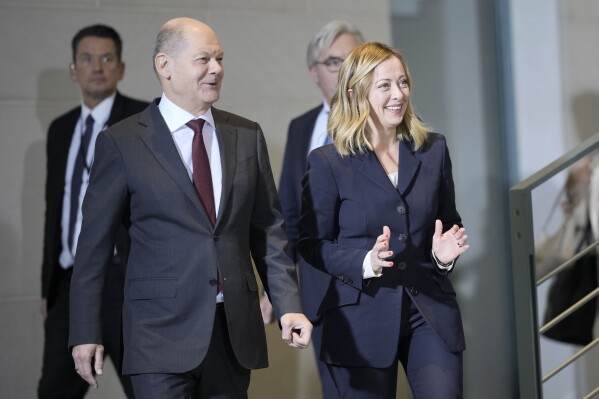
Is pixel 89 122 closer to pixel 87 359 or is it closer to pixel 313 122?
pixel 313 122

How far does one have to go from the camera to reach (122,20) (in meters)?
5.27

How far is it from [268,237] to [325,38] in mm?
2301

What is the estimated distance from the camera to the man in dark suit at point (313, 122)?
481cm

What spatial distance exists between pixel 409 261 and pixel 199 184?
746 mm

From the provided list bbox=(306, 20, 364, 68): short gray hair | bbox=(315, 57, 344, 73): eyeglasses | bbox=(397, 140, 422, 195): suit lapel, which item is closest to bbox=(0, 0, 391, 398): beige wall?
bbox=(306, 20, 364, 68): short gray hair

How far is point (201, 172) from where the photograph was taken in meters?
3.16

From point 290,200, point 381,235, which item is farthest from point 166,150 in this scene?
point 290,200

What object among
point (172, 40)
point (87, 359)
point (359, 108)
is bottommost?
point (87, 359)

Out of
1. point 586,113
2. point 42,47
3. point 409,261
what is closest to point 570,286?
point 586,113

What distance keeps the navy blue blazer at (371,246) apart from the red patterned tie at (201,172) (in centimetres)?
43

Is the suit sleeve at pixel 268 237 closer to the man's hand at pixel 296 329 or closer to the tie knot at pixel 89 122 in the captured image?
the man's hand at pixel 296 329

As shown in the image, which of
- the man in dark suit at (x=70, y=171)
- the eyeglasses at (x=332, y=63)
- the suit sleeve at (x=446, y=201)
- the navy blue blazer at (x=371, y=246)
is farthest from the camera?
the eyeglasses at (x=332, y=63)

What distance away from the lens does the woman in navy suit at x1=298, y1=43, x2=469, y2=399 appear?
10.8 feet

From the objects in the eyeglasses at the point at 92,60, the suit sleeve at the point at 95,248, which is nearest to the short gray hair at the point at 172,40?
the suit sleeve at the point at 95,248
